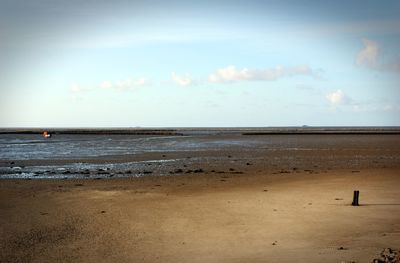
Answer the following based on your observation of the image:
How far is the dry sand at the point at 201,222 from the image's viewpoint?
33.9 ft

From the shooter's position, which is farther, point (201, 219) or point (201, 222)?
point (201, 219)

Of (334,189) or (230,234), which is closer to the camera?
(230,234)

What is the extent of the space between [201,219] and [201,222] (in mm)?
406

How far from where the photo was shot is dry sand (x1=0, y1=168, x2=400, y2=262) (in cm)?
1033

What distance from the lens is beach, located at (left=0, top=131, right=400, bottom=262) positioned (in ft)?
34.0

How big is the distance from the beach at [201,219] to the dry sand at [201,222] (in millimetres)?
31

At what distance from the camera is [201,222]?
13.4m

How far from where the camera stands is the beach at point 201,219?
10.4 meters

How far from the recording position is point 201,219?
543 inches

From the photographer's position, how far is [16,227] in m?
13.2

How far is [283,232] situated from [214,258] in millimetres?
2954

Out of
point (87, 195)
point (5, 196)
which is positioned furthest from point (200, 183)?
point (5, 196)

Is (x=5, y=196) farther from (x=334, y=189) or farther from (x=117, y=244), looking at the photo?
(x=334, y=189)

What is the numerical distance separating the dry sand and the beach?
0.10 feet
